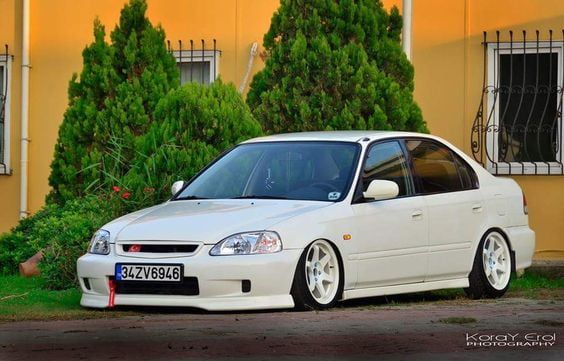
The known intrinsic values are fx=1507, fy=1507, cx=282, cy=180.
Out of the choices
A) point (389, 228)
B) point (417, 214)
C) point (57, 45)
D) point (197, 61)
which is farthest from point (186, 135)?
point (57, 45)

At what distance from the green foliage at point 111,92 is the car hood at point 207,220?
5.02 metres

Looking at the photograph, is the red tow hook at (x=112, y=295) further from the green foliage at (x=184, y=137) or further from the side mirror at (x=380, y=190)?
the green foliage at (x=184, y=137)

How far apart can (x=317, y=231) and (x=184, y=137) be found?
3.66 metres

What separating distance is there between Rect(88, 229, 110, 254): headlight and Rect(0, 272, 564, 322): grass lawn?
443 mm

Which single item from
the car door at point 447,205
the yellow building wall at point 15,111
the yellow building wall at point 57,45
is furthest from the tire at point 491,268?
the yellow building wall at point 15,111

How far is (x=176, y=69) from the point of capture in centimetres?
1700

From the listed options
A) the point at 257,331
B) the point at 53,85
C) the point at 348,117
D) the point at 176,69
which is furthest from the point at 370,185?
the point at 53,85

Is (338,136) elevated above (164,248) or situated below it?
above

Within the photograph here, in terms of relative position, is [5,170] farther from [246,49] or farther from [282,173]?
[282,173]

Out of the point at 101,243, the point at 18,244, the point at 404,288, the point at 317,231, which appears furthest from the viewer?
the point at 18,244

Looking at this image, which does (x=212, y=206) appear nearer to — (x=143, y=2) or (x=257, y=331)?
(x=257, y=331)

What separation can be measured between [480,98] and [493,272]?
4.97m

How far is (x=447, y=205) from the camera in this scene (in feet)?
40.1

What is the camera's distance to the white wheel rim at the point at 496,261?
12531 mm
